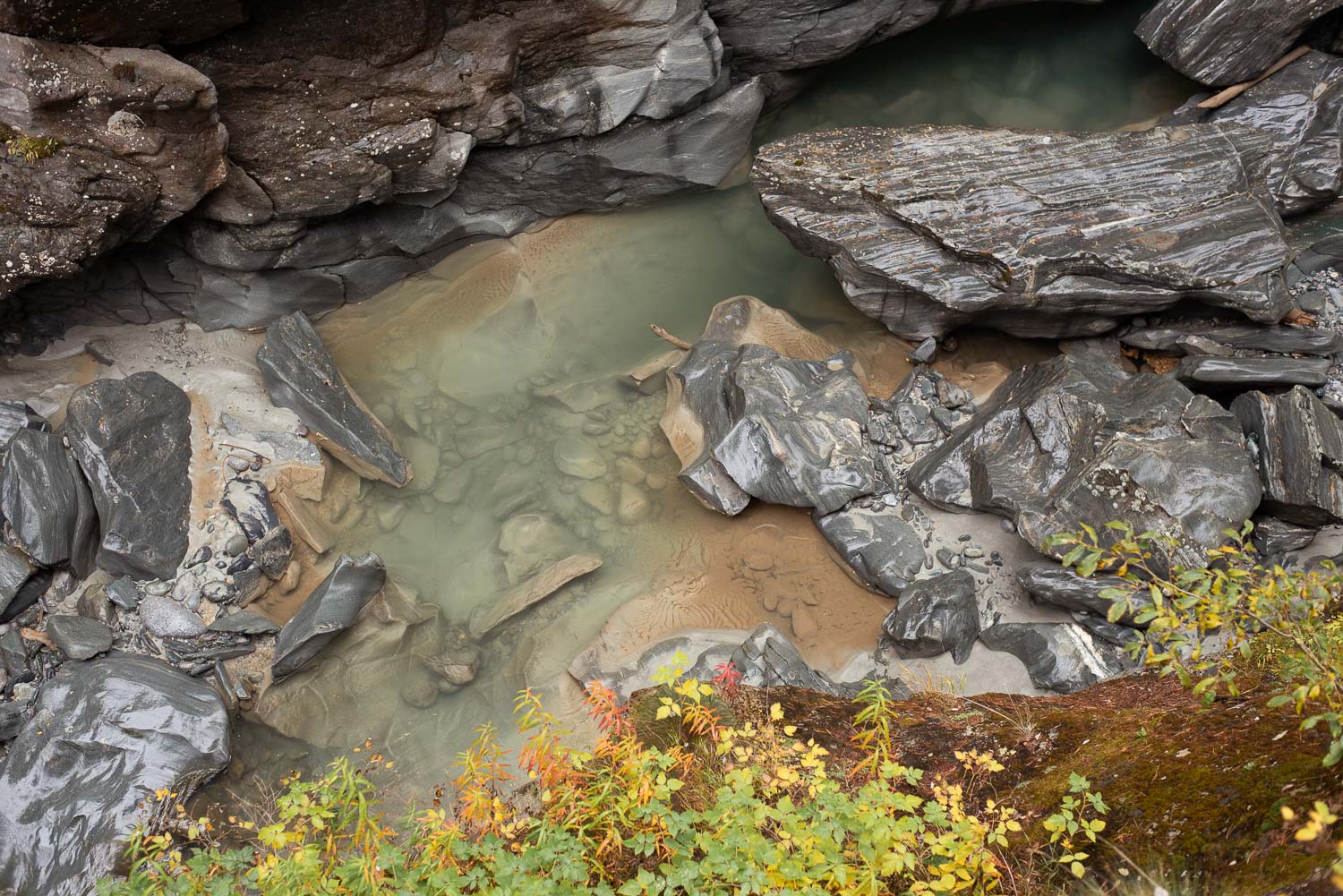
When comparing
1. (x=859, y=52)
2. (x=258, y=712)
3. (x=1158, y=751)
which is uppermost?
(x=859, y=52)

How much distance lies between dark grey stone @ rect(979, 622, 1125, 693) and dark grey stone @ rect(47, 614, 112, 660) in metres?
6.87

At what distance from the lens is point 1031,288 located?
6.79 metres

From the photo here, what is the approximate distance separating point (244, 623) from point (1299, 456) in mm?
8165

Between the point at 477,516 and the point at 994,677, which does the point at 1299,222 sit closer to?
the point at 994,677

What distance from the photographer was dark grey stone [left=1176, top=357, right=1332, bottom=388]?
6.45 m

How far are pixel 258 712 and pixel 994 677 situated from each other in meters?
5.73

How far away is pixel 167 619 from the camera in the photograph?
627 centimetres

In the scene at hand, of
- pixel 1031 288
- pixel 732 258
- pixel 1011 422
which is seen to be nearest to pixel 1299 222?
pixel 1031 288

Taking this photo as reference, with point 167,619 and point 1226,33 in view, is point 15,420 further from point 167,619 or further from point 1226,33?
point 1226,33

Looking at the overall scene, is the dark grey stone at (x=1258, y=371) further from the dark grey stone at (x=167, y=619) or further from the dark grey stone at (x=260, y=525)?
the dark grey stone at (x=167, y=619)

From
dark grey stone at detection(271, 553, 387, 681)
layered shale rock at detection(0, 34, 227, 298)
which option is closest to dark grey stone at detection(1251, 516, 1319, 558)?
dark grey stone at detection(271, 553, 387, 681)

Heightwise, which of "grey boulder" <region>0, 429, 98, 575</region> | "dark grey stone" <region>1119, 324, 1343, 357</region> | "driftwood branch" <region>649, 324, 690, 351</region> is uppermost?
"grey boulder" <region>0, 429, 98, 575</region>

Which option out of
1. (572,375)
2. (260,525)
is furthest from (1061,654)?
(260,525)

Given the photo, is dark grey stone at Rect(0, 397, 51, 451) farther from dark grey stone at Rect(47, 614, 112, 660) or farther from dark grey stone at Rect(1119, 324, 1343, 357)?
dark grey stone at Rect(1119, 324, 1343, 357)
